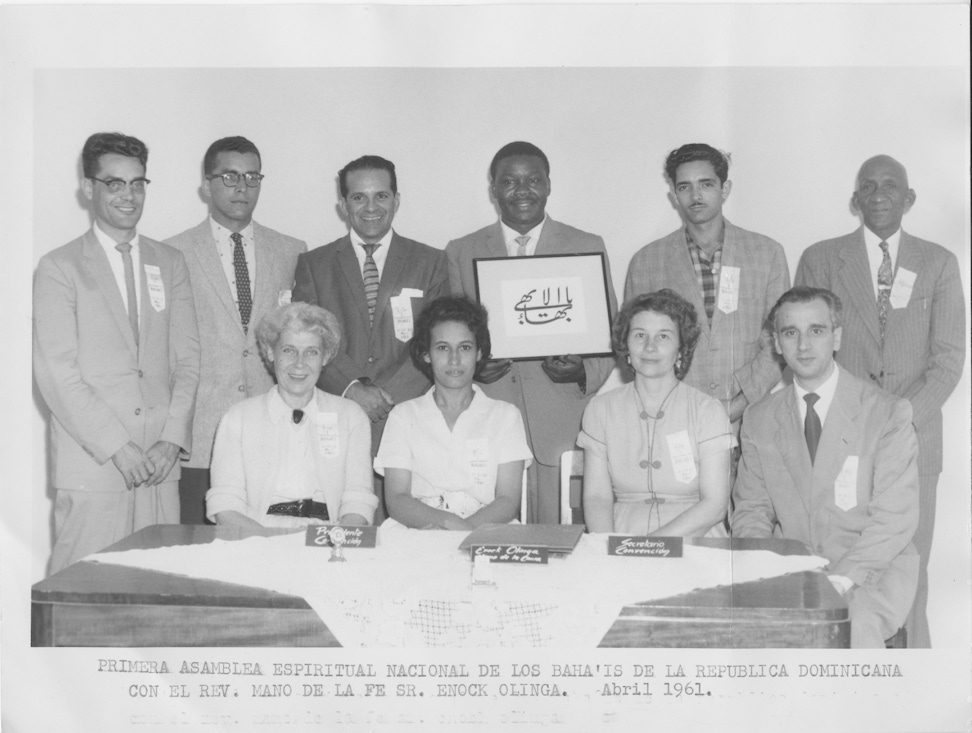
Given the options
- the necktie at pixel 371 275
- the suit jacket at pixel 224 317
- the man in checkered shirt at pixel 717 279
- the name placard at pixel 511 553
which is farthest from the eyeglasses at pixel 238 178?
the name placard at pixel 511 553

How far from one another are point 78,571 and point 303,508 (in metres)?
0.57

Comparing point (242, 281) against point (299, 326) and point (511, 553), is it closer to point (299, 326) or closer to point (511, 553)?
point (299, 326)

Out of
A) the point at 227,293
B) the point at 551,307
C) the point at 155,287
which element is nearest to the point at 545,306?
the point at 551,307

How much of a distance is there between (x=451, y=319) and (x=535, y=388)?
30cm

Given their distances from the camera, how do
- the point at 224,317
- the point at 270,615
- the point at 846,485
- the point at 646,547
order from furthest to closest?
1. the point at 224,317
2. the point at 846,485
3. the point at 646,547
4. the point at 270,615

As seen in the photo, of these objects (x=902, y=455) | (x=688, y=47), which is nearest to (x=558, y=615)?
(x=902, y=455)

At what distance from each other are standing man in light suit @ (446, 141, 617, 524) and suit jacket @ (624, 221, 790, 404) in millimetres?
142

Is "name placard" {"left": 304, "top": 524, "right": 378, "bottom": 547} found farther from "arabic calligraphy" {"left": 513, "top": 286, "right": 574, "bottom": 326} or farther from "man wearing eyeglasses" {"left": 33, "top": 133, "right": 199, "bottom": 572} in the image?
"arabic calligraphy" {"left": 513, "top": 286, "right": 574, "bottom": 326}

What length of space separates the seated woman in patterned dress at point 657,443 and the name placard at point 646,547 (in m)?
0.21

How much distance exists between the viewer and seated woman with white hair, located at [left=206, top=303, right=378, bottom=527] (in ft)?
8.56

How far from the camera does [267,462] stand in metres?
2.63

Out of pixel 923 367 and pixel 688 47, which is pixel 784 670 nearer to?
pixel 923 367

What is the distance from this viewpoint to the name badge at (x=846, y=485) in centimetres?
252

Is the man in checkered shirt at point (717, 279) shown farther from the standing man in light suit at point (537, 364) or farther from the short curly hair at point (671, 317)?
the standing man in light suit at point (537, 364)
